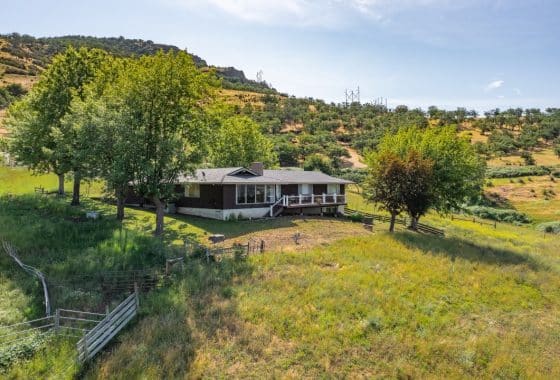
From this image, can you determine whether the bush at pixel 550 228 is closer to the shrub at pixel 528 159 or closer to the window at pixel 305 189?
the window at pixel 305 189

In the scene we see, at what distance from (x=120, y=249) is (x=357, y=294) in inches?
459

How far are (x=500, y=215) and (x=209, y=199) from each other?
43.4 m

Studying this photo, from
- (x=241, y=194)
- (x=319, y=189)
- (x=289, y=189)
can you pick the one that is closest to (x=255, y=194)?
(x=241, y=194)

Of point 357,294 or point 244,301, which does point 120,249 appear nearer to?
point 244,301

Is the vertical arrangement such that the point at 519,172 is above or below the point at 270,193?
above

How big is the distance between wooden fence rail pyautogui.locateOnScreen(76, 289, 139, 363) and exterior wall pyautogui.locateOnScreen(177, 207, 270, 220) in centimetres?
1521

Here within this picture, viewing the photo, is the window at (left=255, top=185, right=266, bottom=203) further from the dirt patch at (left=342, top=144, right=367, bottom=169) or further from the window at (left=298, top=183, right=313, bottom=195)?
the dirt patch at (left=342, top=144, right=367, bottom=169)

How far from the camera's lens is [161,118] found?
76.6ft

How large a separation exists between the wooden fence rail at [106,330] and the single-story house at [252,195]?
46.4 feet

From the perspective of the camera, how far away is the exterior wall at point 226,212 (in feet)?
94.6

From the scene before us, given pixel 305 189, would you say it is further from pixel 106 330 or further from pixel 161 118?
pixel 106 330

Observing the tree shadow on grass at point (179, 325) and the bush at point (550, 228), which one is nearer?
the tree shadow on grass at point (179, 325)

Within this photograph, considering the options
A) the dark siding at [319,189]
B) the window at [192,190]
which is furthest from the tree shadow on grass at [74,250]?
the dark siding at [319,189]

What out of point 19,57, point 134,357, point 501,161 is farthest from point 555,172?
point 19,57
